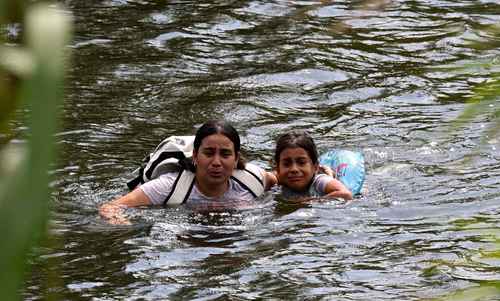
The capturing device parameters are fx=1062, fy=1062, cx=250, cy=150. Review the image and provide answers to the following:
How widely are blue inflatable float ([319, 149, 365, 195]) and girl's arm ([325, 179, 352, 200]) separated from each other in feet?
0.74

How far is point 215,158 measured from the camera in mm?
7832

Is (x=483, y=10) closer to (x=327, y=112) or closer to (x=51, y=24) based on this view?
(x=327, y=112)

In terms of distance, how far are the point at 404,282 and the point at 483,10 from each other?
9427mm

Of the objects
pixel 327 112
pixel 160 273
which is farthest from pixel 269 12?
pixel 160 273

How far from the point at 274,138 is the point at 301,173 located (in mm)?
1767

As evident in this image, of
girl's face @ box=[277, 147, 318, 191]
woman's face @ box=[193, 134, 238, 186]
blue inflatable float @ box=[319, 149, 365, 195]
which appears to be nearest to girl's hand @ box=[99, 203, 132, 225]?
woman's face @ box=[193, 134, 238, 186]

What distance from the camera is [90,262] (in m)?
6.29

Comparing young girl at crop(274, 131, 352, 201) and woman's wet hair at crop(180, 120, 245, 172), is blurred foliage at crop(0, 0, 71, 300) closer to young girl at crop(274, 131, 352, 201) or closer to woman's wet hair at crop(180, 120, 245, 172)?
woman's wet hair at crop(180, 120, 245, 172)

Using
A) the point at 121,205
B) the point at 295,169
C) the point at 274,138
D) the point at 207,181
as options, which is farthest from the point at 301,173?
the point at 274,138

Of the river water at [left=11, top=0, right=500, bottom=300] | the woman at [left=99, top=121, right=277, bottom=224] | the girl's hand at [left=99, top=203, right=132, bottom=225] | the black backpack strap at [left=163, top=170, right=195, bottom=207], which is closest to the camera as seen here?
the river water at [left=11, top=0, right=500, bottom=300]

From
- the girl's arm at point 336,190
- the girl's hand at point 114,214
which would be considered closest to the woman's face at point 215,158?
the girl's hand at point 114,214

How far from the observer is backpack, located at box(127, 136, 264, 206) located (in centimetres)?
812

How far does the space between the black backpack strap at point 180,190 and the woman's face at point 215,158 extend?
0.57ft

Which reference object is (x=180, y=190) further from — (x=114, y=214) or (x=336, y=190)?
(x=336, y=190)
